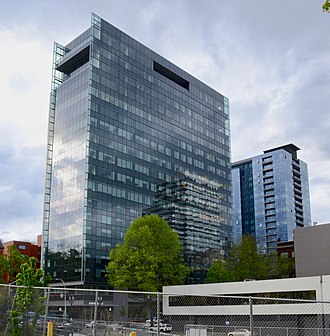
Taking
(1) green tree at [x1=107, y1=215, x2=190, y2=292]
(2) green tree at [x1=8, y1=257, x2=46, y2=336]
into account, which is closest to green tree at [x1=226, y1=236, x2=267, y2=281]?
(1) green tree at [x1=107, y1=215, x2=190, y2=292]

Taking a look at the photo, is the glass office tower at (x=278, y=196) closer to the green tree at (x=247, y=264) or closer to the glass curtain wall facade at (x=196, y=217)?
the glass curtain wall facade at (x=196, y=217)

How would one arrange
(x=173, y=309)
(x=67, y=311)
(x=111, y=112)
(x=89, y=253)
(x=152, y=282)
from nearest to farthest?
1. (x=67, y=311)
2. (x=173, y=309)
3. (x=152, y=282)
4. (x=89, y=253)
5. (x=111, y=112)

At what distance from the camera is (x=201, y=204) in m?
111

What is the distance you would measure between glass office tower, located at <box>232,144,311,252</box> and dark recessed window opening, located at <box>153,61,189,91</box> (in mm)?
81985

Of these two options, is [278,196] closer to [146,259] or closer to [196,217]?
[196,217]

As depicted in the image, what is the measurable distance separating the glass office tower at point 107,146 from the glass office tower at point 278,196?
75.5m

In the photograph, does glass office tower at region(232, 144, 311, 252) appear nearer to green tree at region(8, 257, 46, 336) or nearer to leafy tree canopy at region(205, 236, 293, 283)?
leafy tree canopy at region(205, 236, 293, 283)

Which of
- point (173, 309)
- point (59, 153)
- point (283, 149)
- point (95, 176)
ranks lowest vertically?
point (173, 309)

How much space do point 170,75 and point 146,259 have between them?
63.4m

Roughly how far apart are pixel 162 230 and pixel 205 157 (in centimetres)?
5473

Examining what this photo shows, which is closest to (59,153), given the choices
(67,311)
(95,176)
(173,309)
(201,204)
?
(95,176)

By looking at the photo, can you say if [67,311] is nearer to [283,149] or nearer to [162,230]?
[162,230]

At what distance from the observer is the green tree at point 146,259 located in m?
60.8

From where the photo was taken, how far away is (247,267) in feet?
267
